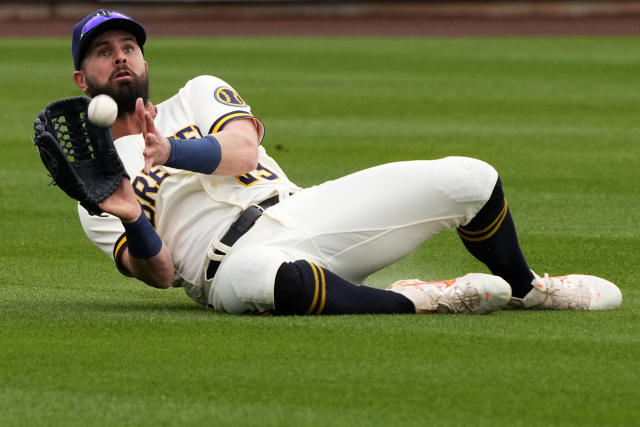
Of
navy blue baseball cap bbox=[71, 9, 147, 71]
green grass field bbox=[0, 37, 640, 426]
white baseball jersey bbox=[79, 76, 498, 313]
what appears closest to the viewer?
green grass field bbox=[0, 37, 640, 426]

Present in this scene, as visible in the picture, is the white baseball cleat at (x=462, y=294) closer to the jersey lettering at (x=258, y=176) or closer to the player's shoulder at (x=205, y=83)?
the jersey lettering at (x=258, y=176)

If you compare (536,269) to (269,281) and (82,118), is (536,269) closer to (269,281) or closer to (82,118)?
(269,281)

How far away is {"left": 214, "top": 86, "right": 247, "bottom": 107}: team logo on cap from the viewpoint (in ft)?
15.0

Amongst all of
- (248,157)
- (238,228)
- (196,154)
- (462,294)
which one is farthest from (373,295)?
(196,154)

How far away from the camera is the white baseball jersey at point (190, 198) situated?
4453mm

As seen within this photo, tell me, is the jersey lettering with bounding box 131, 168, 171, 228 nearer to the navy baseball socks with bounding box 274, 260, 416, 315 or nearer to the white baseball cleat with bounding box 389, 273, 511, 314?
the navy baseball socks with bounding box 274, 260, 416, 315

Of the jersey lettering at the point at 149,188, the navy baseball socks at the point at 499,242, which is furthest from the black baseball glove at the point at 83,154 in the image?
the navy baseball socks at the point at 499,242

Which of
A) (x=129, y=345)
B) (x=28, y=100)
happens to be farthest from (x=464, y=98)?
(x=129, y=345)

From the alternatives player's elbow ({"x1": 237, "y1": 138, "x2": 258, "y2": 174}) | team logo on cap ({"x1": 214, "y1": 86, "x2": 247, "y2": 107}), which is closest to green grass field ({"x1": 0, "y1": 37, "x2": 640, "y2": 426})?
player's elbow ({"x1": 237, "y1": 138, "x2": 258, "y2": 174})

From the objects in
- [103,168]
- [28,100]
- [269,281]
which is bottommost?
[28,100]

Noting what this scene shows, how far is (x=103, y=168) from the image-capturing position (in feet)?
13.5

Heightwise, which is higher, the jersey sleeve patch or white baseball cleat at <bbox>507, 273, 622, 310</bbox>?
the jersey sleeve patch

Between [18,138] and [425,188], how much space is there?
6.40 metres

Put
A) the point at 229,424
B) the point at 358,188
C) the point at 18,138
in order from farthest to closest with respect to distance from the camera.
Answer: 1. the point at 18,138
2. the point at 358,188
3. the point at 229,424
